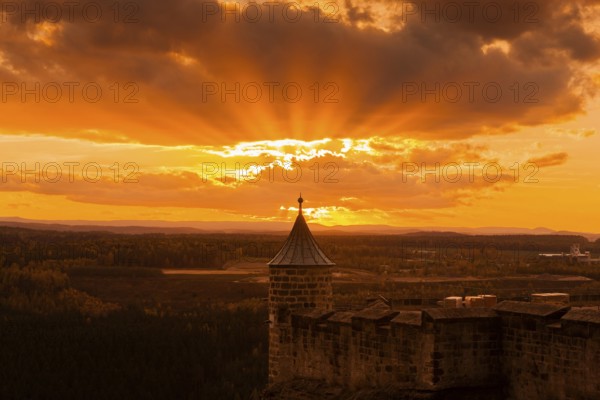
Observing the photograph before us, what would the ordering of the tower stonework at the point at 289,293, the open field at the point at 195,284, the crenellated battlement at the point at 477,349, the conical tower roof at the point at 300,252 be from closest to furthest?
the crenellated battlement at the point at 477,349 → the tower stonework at the point at 289,293 → the conical tower roof at the point at 300,252 → the open field at the point at 195,284

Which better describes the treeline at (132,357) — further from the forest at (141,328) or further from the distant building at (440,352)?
the distant building at (440,352)

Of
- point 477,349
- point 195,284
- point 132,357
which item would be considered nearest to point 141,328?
point 132,357

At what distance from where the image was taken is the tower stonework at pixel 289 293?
1077 inches

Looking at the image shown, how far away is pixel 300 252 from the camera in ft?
92.0

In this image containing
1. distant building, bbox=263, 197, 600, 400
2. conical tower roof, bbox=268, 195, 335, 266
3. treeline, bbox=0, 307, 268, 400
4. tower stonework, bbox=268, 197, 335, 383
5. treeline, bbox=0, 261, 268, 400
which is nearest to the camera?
distant building, bbox=263, 197, 600, 400

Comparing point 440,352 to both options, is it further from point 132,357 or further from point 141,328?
point 141,328

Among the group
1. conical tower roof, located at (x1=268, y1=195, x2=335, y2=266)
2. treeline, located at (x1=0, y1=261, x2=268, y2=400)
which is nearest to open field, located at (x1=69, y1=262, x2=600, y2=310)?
treeline, located at (x1=0, y1=261, x2=268, y2=400)

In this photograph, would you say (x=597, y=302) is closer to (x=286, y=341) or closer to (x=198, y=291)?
(x=286, y=341)

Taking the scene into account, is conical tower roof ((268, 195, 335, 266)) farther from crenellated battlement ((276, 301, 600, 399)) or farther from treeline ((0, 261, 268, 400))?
treeline ((0, 261, 268, 400))

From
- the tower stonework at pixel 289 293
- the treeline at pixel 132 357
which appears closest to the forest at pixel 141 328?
the treeline at pixel 132 357

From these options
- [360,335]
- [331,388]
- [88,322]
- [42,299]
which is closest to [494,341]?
[360,335]

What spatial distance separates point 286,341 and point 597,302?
40.7ft

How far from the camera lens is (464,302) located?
27812mm

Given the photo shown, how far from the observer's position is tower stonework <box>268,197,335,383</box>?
2734 cm
